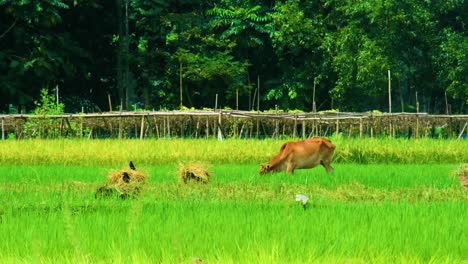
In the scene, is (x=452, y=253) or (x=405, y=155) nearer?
(x=452, y=253)

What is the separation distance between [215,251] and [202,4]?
3225 cm

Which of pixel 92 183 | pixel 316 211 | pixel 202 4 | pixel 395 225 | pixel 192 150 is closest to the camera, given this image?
pixel 395 225

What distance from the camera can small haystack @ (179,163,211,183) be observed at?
11.0 meters

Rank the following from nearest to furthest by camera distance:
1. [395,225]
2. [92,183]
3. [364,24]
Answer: [395,225] → [92,183] → [364,24]

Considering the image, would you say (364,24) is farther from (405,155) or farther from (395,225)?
(395,225)

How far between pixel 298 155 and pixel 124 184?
3621mm

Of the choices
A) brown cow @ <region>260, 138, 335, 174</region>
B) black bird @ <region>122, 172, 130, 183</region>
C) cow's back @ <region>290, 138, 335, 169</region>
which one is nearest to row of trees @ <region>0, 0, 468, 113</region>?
cow's back @ <region>290, 138, 335, 169</region>

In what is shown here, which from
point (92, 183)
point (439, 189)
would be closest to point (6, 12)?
point (92, 183)

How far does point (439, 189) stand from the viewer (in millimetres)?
10523

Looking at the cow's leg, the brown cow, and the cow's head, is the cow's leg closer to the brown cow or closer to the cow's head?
the brown cow

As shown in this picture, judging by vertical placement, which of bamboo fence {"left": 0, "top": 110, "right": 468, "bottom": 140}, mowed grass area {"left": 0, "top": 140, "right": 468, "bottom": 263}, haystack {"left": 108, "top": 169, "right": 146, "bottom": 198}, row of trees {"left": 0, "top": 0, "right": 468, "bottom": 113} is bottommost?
mowed grass area {"left": 0, "top": 140, "right": 468, "bottom": 263}

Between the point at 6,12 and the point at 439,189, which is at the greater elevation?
the point at 6,12

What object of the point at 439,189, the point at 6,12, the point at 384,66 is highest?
the point at 6,12

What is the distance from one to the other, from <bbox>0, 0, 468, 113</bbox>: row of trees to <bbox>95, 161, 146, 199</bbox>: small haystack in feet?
65.8
